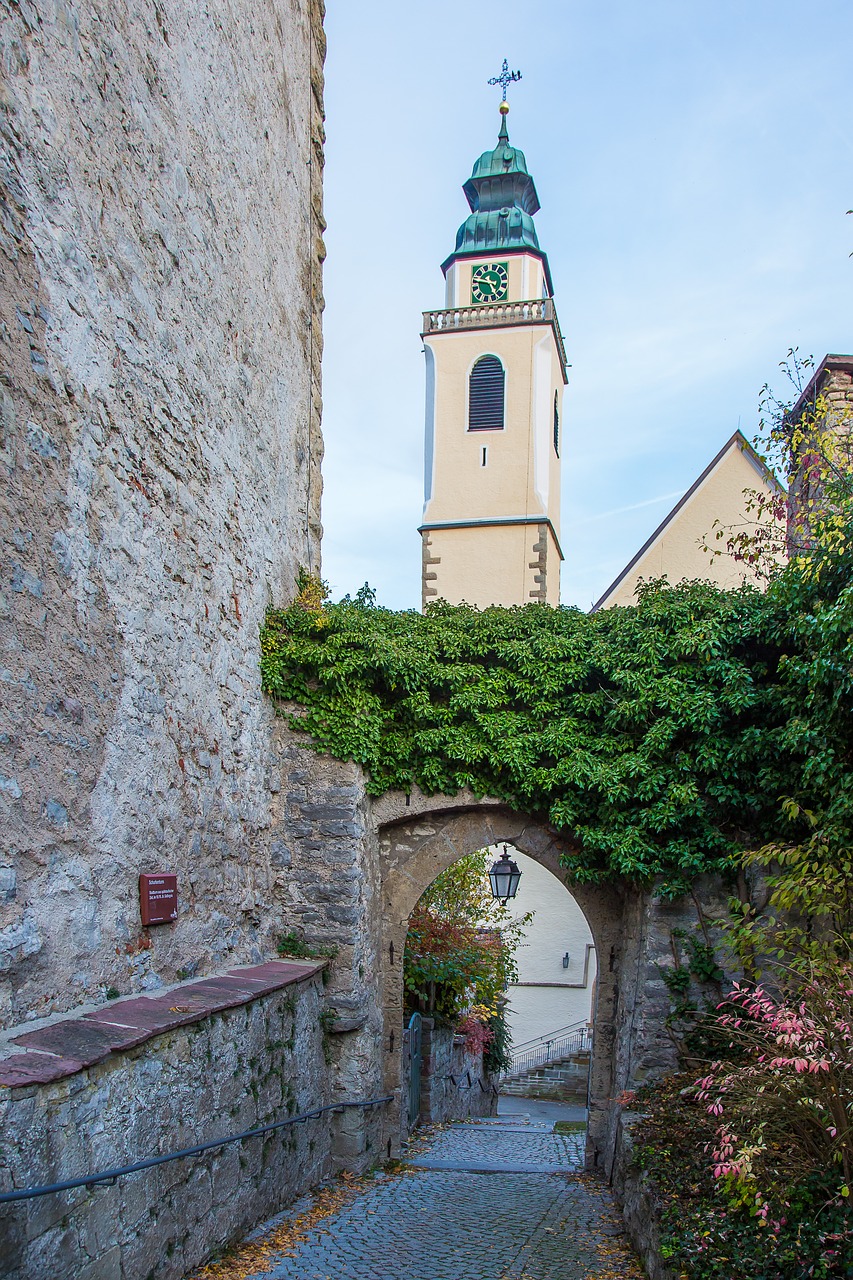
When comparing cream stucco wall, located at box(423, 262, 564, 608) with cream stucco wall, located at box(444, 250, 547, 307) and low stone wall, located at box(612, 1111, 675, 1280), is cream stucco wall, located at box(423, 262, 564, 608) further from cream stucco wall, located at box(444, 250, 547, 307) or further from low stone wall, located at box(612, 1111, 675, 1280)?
low stone wall, located at box(612, 1111, 675, 1280)

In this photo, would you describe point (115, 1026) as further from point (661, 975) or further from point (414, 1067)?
point (414, 1067)

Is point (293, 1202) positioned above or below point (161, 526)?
below

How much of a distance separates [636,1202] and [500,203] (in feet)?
89.9

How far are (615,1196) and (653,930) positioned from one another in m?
1.53

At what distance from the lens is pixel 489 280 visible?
2608 centimetres

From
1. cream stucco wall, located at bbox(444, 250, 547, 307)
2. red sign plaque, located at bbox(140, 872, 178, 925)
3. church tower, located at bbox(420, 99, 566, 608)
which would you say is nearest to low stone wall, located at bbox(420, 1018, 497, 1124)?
red sign plaque, located at bbox(140, 872, 178, 925)

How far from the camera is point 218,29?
5859 millimetres

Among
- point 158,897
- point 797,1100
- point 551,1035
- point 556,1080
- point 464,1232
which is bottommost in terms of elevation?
point 556,1080

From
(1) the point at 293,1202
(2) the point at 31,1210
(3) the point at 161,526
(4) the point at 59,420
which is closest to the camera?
(2) the point at 31,1210

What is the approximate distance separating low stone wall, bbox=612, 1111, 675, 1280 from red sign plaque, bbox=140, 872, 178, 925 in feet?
8.03

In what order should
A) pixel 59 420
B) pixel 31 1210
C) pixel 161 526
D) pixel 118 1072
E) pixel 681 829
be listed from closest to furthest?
pixel 31 1210, pixel 118 1072, pixel 59 420, pixel 161 526, pixel 681 829

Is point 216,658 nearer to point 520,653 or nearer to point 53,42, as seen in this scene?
point 520,653

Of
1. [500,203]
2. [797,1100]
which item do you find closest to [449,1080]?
[797,1100]

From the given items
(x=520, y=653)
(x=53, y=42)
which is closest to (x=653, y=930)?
(x=520, y=653)
